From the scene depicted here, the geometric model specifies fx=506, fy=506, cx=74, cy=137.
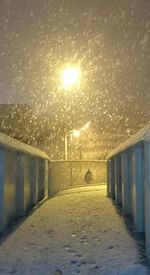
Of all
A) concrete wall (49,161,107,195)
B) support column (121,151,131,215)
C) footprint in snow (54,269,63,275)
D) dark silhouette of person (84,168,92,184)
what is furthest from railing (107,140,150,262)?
dark silhouette of person (84,168,92,184)

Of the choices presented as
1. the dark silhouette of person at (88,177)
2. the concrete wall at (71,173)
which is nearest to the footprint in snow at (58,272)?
the concrete wall at (71,173)

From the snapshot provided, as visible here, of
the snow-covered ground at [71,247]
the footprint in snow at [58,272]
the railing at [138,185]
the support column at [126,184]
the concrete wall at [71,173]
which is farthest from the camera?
the concrete wall at [71,173]

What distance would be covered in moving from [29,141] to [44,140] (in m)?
8.49

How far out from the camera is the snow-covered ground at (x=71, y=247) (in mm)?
7906

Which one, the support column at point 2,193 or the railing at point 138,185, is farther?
the support column at point 2,193

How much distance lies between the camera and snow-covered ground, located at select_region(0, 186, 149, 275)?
25.9 ft

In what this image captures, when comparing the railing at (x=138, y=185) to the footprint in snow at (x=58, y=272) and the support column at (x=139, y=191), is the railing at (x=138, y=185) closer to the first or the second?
→ the support column at (x=139, y=191)

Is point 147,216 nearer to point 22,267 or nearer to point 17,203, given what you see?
point 22,267

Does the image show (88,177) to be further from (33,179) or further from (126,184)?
(126,184)

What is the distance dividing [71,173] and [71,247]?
2591cm

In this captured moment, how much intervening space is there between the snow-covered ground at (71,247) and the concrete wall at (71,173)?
13689mm

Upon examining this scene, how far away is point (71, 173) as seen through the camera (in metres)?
A: 35.9

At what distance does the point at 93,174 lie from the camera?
43.3m

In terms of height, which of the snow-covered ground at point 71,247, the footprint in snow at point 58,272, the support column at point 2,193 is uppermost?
the support column at point 2,193
